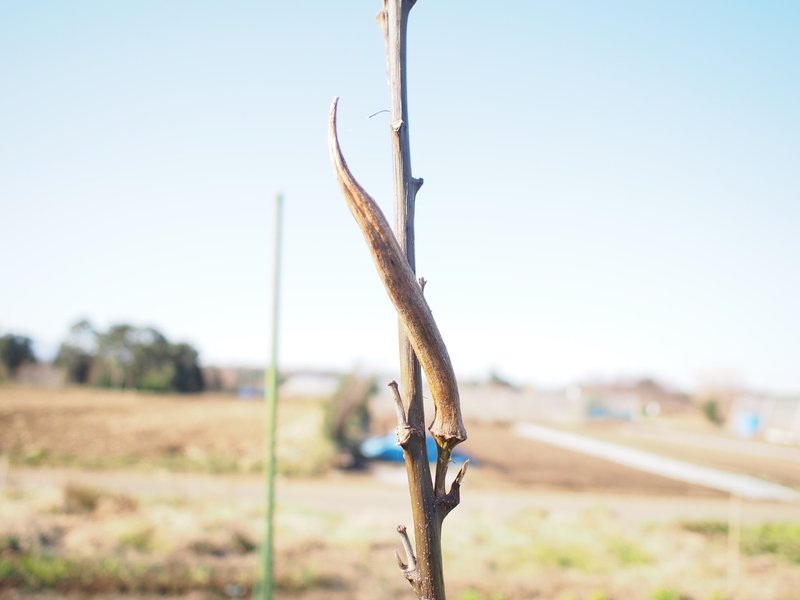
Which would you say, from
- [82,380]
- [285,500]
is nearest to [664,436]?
[285,500]

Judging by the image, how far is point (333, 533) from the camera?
9977mm

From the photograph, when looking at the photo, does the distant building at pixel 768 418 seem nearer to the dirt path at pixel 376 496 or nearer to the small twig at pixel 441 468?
the dirt path at pixel 376 496

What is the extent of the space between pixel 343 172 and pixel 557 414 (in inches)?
1713

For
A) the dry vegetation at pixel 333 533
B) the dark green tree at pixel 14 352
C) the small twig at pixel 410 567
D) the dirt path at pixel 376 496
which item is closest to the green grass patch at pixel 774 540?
the dry vegetation at pixel 333 533

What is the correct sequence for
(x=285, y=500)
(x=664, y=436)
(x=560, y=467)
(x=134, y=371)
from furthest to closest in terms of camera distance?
(x=134, y=371) → (x=664, y=436) → (x=560, y=467) → (x=285, y=500)

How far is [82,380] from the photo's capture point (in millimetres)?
49156

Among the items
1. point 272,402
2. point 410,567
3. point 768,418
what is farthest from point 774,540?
point 768,418

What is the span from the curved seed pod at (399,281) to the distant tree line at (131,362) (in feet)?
149

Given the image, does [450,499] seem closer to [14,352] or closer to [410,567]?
[410,567]

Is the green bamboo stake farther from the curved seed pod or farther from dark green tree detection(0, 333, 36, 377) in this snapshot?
dark green tree detection(0, 333, 36, 377)

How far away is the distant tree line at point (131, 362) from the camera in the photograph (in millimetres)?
44806

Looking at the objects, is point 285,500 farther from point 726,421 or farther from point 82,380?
point 82,380

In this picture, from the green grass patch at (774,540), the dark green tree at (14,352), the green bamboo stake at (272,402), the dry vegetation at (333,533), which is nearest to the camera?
the green bamboo stake at (272,402)

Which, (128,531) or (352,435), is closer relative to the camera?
(128,531)
